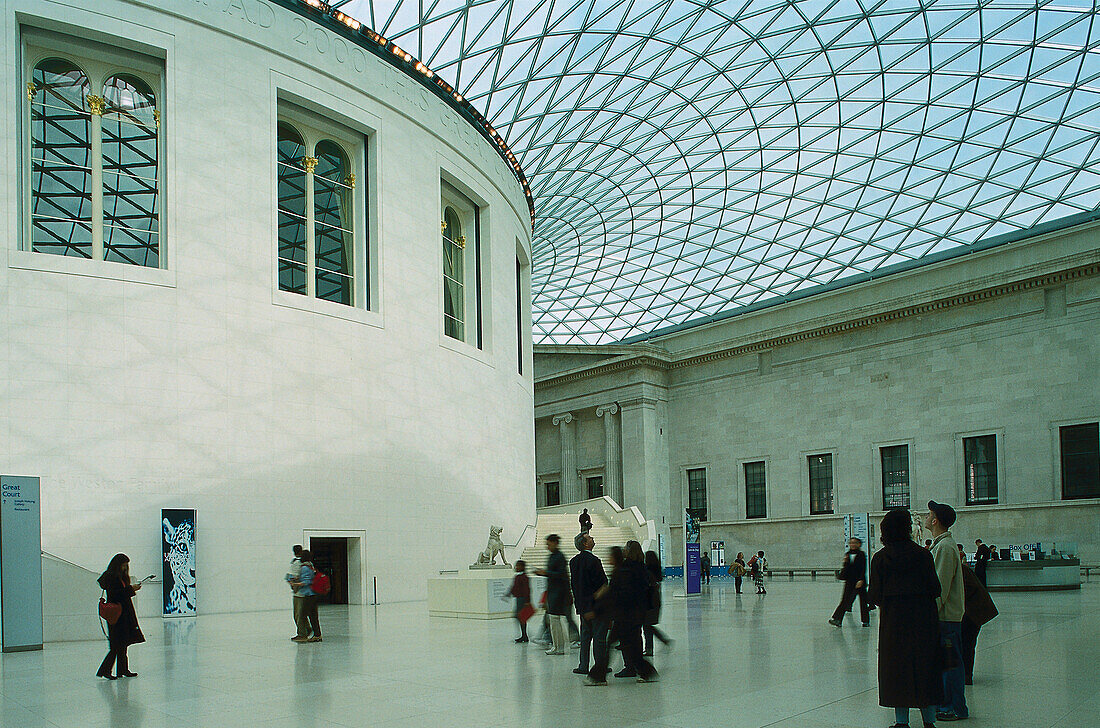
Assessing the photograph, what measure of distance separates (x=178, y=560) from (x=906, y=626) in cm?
2119

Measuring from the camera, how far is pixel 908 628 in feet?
25.6

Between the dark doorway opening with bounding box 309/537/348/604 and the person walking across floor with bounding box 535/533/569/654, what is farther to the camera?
the dark doorway opening with bounding box 309/537/348/604

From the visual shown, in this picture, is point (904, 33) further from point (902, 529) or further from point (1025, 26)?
point (902, 529)

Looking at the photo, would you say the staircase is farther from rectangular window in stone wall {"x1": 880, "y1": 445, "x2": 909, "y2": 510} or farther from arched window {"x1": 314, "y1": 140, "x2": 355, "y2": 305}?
rectangular window in stone wall {"x1": 880, "y1": 445, "x2": 909, "y2": 510}

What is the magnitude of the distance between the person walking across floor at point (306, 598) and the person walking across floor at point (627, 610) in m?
6.95

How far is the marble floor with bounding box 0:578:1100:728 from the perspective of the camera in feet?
28.0

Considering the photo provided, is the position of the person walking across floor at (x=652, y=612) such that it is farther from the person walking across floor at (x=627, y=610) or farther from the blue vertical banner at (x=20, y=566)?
the blue vertical banner at (x=20, y=566)

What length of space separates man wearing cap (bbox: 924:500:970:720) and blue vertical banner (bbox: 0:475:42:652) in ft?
49.8

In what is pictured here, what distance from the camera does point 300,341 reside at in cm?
2822

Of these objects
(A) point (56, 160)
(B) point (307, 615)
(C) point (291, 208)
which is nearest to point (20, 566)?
(B) point (307, 615)

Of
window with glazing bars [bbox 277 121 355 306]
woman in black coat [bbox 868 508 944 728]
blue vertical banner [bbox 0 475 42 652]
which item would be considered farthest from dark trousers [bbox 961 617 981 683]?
window with glazing bars [bbox 277 121 355 306]

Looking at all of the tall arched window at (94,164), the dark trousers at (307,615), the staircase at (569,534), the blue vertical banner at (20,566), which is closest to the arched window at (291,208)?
the tall arched window at (94,164)

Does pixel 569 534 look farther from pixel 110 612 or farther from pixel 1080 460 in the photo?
pixel 110 612

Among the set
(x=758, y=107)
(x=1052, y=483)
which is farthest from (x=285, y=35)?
(x=1052, y=483)
